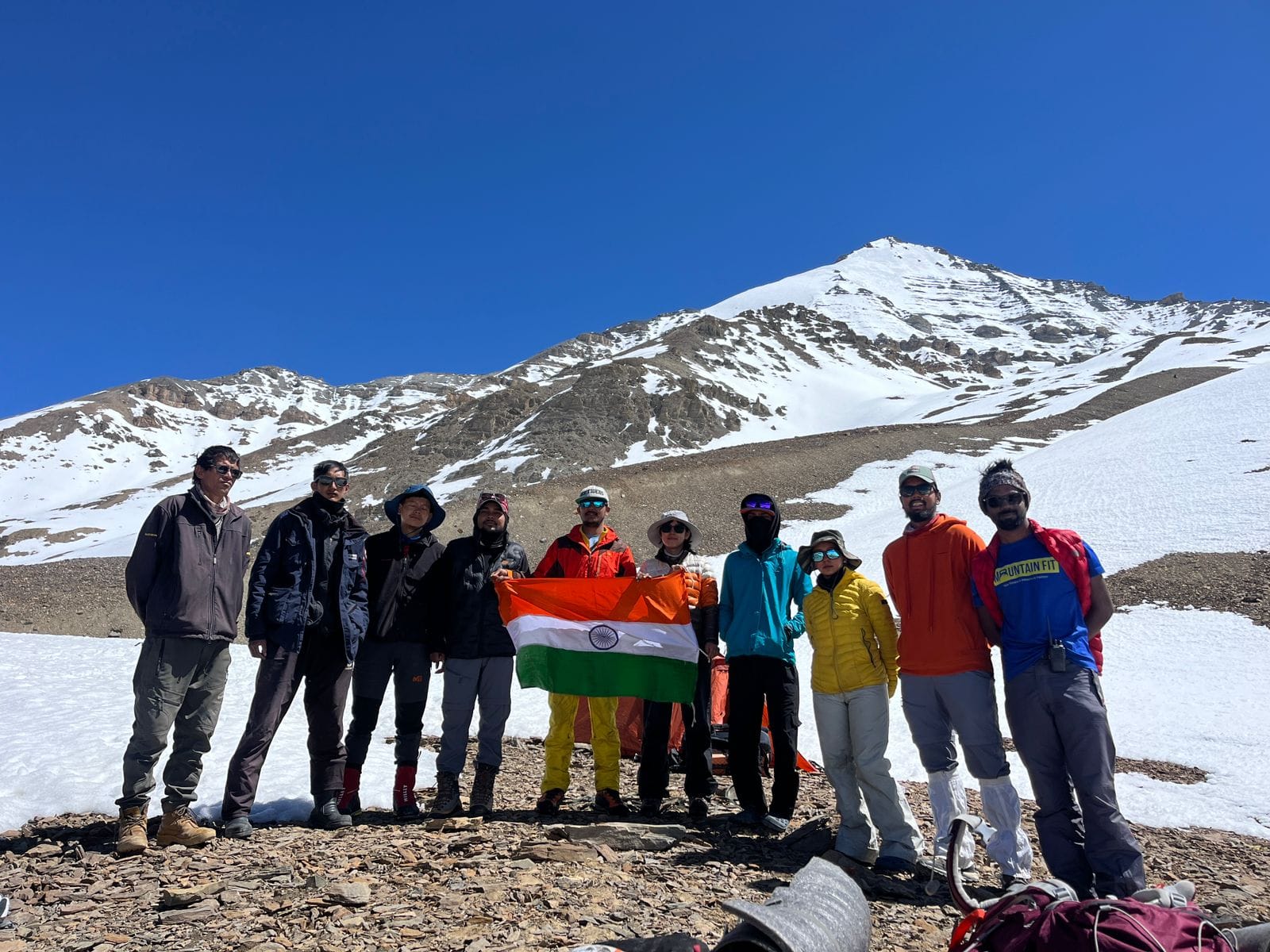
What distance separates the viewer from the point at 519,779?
25.4ft

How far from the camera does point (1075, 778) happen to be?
180 inches

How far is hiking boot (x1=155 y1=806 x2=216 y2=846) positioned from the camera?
16.8 feet

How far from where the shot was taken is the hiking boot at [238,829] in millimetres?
5383

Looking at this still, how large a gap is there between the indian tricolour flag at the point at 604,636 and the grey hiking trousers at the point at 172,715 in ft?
7.98

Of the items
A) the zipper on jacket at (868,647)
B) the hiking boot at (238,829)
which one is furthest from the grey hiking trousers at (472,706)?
the zipper on jacket at (868,647)

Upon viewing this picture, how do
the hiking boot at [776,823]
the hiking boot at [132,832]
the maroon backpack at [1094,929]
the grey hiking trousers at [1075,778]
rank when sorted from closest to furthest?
1. the maroon backpack at [1094,929]
2. the grey hiking trousers at [1075,778]
3. the hiking boot at [132,832]
4. the hiking boot at [776,823]

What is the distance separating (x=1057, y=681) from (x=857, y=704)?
144 cm

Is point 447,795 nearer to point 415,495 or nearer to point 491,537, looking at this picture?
point 491,537

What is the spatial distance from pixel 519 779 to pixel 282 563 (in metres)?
3.60

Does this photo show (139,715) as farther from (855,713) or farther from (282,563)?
(855,713)

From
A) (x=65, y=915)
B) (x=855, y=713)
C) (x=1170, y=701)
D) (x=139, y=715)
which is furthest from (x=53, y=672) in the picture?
(x=1170, y=701)

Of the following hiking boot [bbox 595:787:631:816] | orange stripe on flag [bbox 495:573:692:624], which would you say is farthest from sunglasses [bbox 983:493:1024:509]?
hiking boot [bbox 595:787:631:816]

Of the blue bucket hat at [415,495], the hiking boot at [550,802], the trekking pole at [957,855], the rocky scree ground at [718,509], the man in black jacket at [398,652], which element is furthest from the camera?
the rocky scree ground at [718,509]

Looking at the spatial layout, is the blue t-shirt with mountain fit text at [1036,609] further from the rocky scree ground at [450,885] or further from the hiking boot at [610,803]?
the hiking boot at [610,803]
